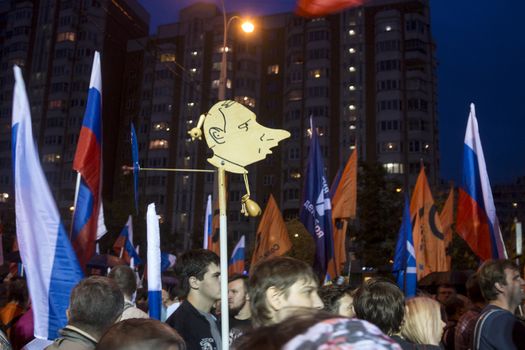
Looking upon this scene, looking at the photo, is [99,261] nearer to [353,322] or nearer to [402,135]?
[353,322]

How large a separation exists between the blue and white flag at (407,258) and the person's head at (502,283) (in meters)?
6.45

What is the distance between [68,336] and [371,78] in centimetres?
7000

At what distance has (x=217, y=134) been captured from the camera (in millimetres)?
4293

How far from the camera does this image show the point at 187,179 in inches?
2948

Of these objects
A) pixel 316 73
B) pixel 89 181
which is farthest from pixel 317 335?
pixel 316 73

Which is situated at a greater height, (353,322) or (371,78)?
(371,78)

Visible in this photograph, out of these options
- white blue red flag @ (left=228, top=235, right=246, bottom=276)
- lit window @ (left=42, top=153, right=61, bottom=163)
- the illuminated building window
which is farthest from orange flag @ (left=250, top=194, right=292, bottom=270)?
lit window @ (left=42, top=153, right=61, bottom=163)

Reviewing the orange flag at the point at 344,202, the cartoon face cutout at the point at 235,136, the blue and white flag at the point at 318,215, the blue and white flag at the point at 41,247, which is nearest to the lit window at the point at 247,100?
the orange flag at the point at 344,202

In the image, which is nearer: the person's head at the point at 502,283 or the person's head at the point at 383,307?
the person's head at the point at 383,307

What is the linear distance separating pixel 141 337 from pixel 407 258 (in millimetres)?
10235

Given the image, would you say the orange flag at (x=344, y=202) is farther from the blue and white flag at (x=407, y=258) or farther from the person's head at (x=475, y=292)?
the person's head at (x=475, y=292)

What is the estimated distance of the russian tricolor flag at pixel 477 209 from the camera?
24.8 feet

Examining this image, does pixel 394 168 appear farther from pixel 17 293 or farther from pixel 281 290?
pixel 281 290

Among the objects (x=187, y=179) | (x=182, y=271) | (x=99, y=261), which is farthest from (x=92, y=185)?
(x=187, y=179)
